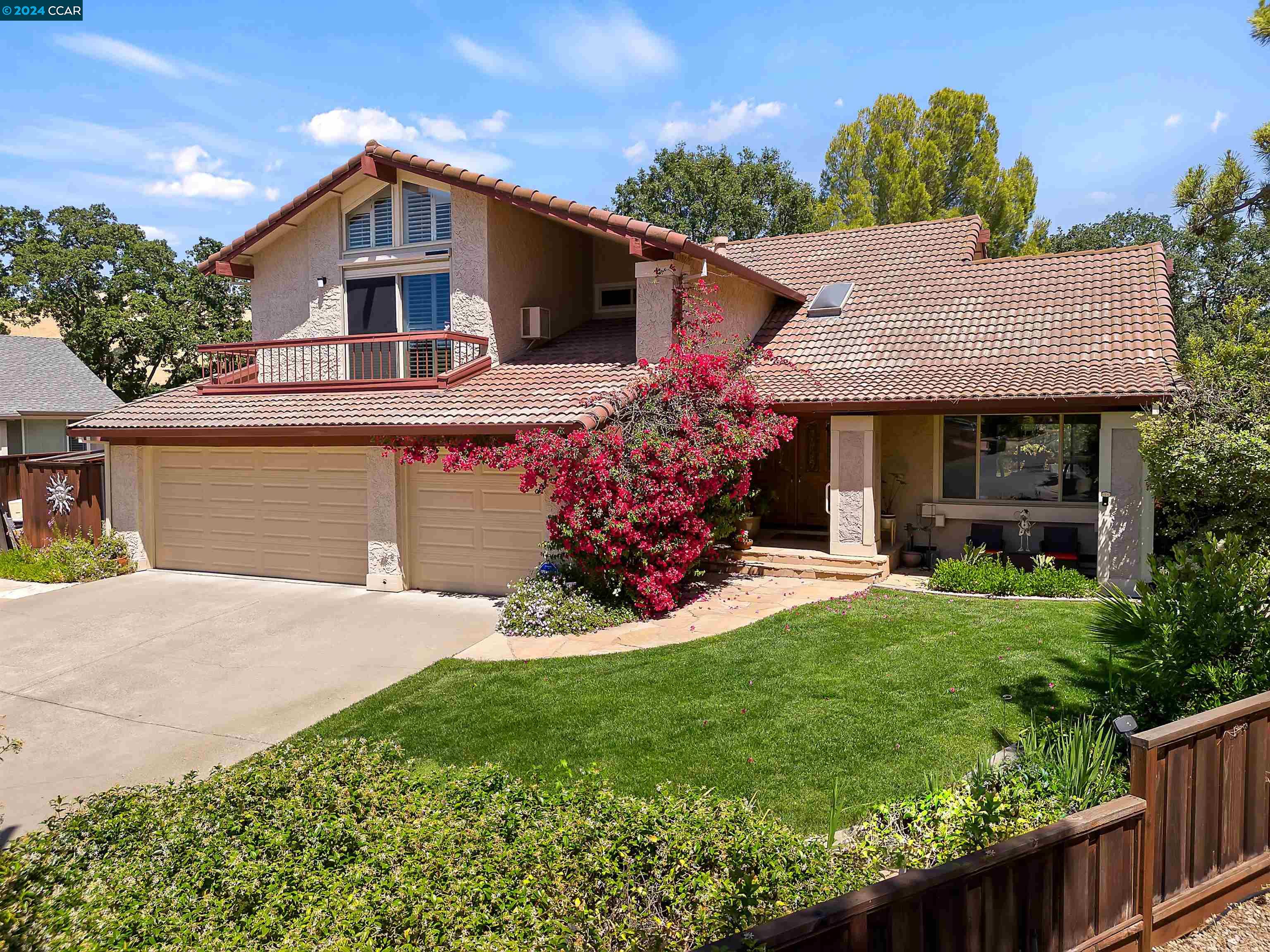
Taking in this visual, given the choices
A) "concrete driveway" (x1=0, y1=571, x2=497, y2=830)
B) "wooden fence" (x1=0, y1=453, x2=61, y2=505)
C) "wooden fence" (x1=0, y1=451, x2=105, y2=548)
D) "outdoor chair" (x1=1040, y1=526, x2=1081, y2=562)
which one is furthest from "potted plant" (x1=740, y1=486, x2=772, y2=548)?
"wooden fence" (x1=0, y1=453, x2=61, y2=505)

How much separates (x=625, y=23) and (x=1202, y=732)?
14.3m

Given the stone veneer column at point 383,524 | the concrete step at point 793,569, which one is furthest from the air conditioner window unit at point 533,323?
the concrete step at point 793,569

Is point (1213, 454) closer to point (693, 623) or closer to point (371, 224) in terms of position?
point (693, 623)

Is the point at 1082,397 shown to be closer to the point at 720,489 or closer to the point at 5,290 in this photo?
the point at 720,489

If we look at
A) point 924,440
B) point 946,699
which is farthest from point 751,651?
point 924,440

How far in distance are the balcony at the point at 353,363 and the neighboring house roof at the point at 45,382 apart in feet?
54.2

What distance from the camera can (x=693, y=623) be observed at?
35.7ft

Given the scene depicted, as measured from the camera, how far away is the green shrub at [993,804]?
13.9 feet

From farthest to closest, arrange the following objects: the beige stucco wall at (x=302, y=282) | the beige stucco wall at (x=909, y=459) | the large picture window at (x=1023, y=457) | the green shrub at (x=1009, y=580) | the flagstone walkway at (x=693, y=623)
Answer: the beige stucco wall at (x=302, y=282) < the beige stucco wall at (x=909, y=459) < the large picture window at (x=1023, y=457) < the green shrub at (x=1009, y=580) < the flagstone walkway at (x=693, y=623)

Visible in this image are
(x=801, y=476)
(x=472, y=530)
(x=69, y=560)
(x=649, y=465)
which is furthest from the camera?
(x=801, y=476)

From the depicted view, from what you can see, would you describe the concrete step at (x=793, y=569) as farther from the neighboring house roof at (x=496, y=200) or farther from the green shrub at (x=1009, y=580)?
the neighboring house roof at (x=496, y=200)

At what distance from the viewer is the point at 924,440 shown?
A: 572 inches

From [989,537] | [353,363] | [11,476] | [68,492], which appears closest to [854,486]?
[989,537]

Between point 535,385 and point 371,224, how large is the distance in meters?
5.16
